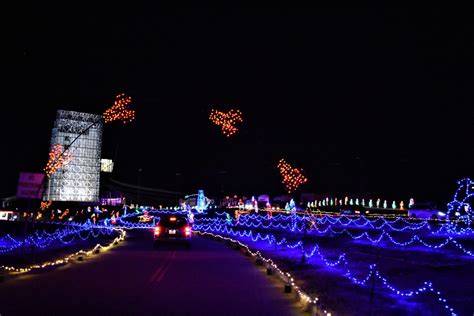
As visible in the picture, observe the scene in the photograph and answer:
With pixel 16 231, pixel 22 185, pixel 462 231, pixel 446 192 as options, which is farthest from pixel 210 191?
pixel 22 185

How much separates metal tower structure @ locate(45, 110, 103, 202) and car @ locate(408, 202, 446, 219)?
83.1 meters

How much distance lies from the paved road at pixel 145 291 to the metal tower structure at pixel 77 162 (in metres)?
107

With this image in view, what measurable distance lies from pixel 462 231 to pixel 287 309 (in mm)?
25830

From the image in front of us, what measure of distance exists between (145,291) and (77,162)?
119 metres

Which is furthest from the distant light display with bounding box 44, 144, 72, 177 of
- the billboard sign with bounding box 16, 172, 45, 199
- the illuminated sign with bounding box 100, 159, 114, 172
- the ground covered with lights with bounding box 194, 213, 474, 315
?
the illuminated sign with bounding box 100, 159, 114, 172

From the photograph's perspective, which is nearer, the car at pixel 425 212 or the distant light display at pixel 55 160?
the distant light display at pixel 55 160

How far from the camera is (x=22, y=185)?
19.0m

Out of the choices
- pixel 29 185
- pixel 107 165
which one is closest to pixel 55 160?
pixel 29 185

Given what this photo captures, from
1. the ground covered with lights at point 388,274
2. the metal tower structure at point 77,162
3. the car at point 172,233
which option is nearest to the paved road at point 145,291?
the ground covered with lights at point 388,274

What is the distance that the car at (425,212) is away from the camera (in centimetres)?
5262

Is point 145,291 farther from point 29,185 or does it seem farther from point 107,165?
point 107,165

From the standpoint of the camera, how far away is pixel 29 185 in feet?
62.4

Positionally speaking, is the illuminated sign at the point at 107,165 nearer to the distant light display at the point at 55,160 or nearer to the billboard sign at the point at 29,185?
the distant light display at the point at 55,160

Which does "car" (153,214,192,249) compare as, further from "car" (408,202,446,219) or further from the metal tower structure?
the metal tower structure
